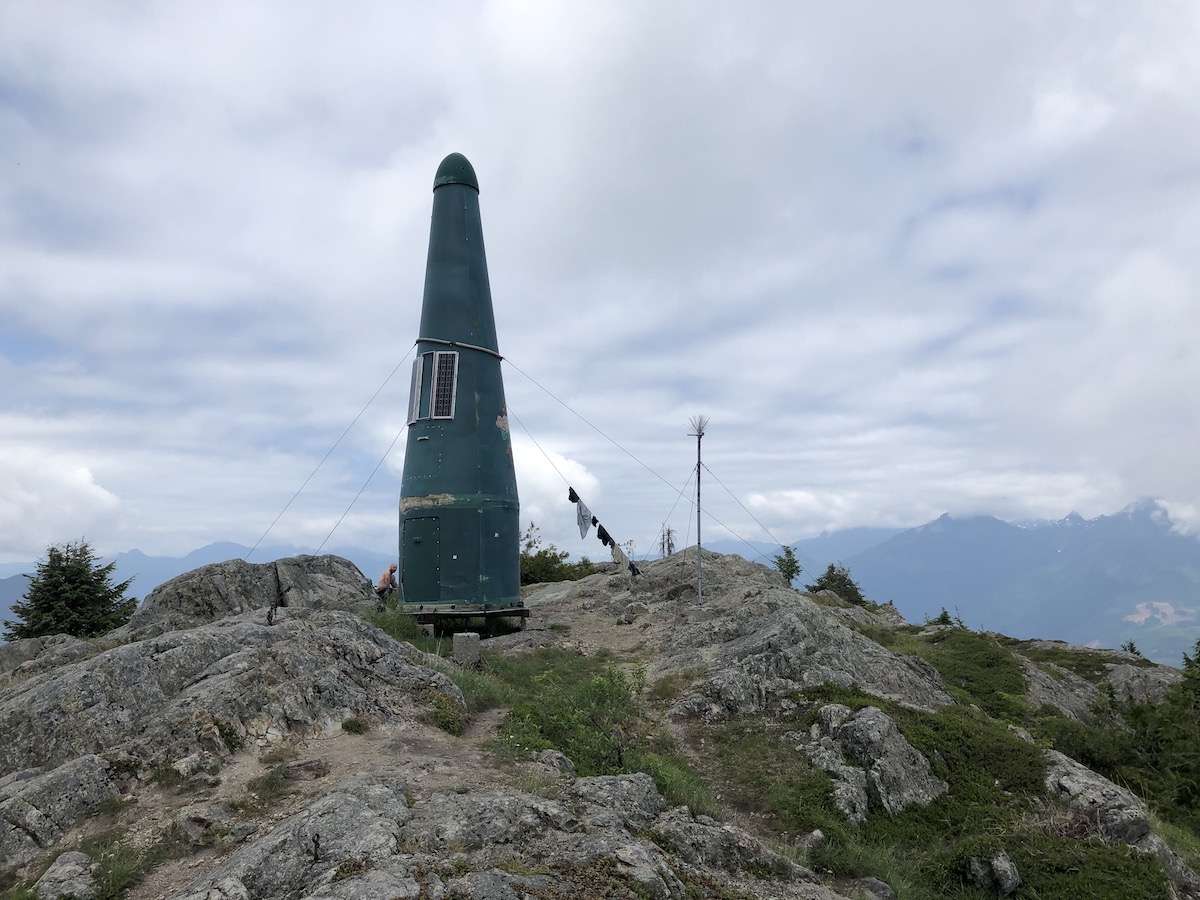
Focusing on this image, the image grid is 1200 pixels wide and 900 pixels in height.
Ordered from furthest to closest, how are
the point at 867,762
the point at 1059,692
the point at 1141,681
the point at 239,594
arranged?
the point at 1141,681, the point at 1059,692, the point at 239,594, the point at 867,762

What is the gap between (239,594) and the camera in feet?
76.0

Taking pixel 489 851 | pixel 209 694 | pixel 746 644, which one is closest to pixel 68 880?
pixel 209 694

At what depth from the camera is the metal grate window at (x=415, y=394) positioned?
23.4 metres

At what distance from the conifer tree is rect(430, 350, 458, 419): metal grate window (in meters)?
19.7

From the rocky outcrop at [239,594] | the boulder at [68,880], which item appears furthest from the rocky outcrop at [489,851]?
the rocky outcrop at [239,594]

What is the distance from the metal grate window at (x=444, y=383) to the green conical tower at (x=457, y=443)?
0.03 m

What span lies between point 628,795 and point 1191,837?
1201cm

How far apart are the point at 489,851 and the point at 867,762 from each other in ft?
30.2

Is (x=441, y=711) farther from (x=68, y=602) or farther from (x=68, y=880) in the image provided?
(x=68, y=602)

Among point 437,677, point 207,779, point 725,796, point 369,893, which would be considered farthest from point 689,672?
point 369,893

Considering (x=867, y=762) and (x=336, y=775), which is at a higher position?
(x=336, y=775)

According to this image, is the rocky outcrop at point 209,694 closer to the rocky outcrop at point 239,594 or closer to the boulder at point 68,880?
the boulder at point 68,880

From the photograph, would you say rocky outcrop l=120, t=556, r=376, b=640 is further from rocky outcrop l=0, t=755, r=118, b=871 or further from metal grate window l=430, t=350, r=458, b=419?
rocky outcrop l=0, t=755, r=118, b=871

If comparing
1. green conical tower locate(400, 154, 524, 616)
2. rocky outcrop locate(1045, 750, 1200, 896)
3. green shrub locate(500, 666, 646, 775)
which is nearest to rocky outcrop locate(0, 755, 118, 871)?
green shrub locate(500, 666, 646, 775)
